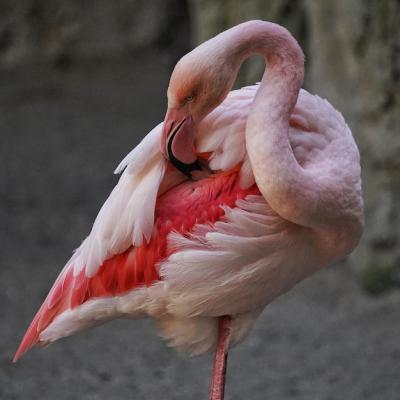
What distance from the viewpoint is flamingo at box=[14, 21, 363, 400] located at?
296 cm

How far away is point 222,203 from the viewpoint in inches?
126

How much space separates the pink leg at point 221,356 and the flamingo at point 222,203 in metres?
0.04

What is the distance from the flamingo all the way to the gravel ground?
1.43 metres

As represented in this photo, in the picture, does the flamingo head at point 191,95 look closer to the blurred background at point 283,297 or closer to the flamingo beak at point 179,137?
the flamingo beak at point 179,137

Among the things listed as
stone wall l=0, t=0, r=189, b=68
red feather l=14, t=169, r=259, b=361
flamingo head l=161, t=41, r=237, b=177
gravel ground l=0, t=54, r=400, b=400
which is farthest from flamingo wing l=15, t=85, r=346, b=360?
stone wall l=0, t=0, r=189, b=68

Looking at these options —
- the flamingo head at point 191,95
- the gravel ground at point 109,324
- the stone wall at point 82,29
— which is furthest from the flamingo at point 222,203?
the stone wall at point 82,29

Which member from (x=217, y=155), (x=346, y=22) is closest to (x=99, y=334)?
(x=346, y=22)

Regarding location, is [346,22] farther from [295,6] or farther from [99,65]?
[99,65]

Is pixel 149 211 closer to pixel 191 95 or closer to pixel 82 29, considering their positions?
pixel 191 95

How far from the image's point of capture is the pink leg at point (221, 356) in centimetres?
355

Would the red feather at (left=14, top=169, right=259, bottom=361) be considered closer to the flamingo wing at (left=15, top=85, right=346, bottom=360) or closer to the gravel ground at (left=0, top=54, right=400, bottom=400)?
the flamingo wing at (left=15, top=85, right=346, bottom=360)

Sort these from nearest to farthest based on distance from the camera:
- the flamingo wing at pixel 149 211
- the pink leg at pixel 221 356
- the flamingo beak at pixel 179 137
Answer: the flamingo beak at pixel 179 137, the flamingo wing at pixel 149 211, the pink leg at pixel 221 356

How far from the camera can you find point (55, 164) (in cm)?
771

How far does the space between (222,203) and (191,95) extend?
42cm
